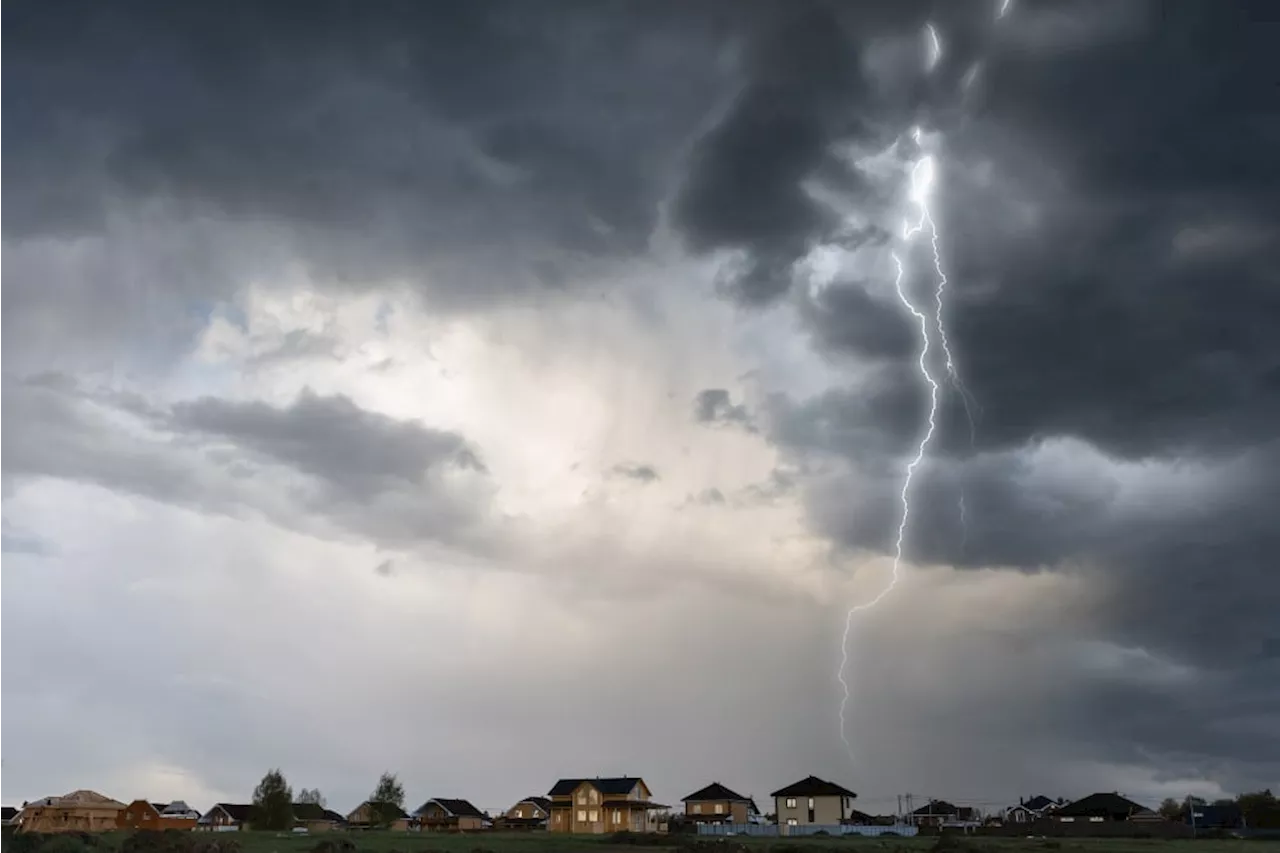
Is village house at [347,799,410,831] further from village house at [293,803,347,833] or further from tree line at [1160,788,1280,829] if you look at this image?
tree line at [1160,788,1280,829]

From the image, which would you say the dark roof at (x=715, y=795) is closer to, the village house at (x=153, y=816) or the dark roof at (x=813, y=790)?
the dark roof at (x=813, y=790)

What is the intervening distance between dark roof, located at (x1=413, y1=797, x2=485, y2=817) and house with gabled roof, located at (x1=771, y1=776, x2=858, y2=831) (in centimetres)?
5741

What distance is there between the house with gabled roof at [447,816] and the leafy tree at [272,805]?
116 feet

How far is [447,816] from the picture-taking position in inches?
6663

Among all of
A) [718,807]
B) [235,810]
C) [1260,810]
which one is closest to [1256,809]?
[1260,810]

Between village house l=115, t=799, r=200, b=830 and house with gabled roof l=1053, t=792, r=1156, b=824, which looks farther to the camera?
village house l=115, t=799, r=200, b=830

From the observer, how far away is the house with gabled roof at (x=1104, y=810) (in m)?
150

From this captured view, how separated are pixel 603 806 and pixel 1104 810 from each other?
229 ft

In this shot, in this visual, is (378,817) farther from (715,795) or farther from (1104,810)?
(1104,810)

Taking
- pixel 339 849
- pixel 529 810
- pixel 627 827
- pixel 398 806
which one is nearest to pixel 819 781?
pixel 627 827

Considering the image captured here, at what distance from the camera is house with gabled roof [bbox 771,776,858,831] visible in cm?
13688

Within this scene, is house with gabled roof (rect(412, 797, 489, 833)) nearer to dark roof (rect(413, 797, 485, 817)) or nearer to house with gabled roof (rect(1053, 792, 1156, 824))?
dark roof (rect(413, 797, 485, 817))

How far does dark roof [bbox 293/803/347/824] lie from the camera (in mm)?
178413

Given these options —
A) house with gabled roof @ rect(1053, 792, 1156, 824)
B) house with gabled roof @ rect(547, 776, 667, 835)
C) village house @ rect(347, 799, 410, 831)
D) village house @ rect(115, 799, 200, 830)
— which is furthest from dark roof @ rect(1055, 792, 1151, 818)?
village house @ rect(115, 799, 200, 830)
